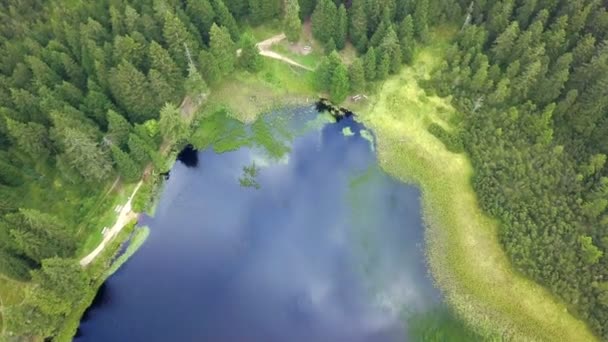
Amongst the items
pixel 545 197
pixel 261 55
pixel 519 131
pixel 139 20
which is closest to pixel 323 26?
pixel 261 55

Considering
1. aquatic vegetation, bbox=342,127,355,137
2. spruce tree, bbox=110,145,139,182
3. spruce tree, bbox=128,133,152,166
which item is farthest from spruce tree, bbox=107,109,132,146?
aquatic vegetation, bbox=342,127,355,137

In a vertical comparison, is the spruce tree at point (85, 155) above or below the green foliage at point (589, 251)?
above

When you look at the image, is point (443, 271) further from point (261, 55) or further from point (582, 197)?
point (261, 55)

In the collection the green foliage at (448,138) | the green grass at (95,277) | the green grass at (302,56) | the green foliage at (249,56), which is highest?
the green foliage at (249,56)

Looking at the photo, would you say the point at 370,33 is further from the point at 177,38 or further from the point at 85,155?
the point at 85,155

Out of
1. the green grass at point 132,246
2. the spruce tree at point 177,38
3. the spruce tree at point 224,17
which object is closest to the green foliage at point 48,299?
the green grass at point 132,246

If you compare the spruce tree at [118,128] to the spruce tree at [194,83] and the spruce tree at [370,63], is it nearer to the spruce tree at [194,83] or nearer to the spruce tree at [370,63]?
the spruce tree at [194,83]
